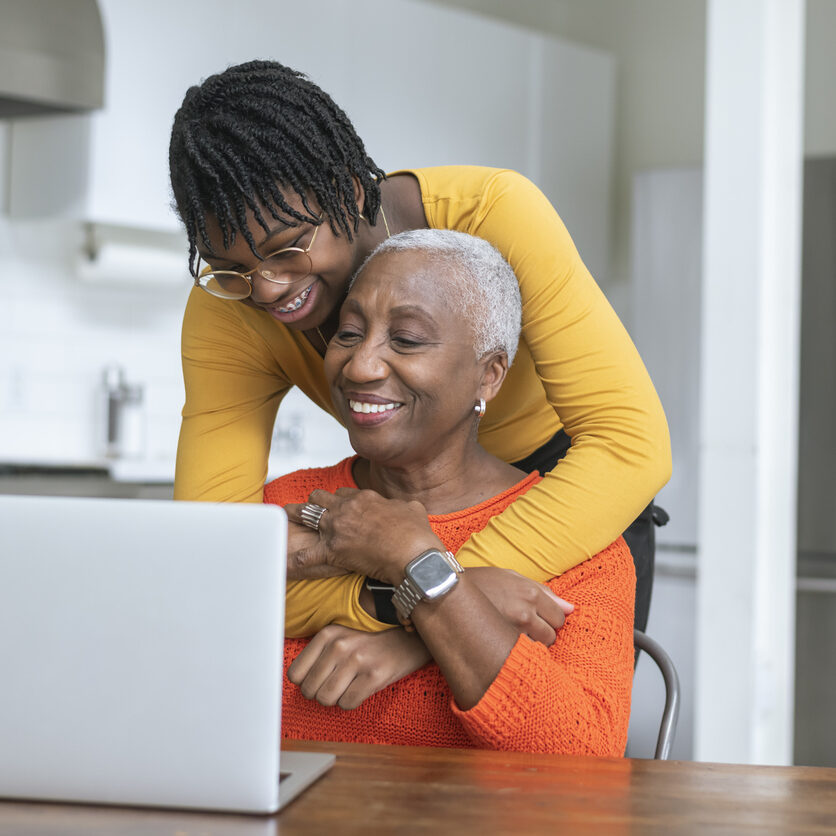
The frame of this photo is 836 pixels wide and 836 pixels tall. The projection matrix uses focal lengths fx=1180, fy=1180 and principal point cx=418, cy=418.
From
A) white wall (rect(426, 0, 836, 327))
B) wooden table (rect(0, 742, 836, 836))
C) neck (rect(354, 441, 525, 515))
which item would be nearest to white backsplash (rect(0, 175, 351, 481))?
white wall (rect(426, 0, 836, 327))

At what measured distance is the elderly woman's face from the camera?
1371 millimetres

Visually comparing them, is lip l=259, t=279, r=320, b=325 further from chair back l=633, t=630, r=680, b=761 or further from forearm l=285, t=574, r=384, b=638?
chair back l=633, t=630, r=680, b=761

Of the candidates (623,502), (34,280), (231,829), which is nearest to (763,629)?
(623,502)

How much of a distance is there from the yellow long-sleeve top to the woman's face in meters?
0.15

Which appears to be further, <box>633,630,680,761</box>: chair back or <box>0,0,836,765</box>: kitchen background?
<box>0,0,836,765</box>: kitchen background

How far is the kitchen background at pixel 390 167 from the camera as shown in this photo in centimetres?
361

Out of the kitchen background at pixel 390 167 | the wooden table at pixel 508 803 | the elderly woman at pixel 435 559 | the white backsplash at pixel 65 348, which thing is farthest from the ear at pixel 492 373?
the white backsplash at pixel 65 348

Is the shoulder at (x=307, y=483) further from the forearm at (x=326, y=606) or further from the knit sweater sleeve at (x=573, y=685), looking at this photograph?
the knit sweater sleeve at (x=573, y=685)

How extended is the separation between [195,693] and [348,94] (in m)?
3.61

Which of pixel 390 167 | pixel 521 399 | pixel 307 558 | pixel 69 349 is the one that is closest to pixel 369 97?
pixel 390 167

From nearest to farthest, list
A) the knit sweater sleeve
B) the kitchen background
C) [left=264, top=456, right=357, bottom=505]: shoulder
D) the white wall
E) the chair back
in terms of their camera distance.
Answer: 1. the knit sweater sleeve
2. the chair back
3. [left=264, top=456, right=357, bottom=505]: shoulder
4. the kitchen background
5. the white wall

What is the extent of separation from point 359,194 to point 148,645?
0.74 metres

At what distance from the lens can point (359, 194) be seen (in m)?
1.42

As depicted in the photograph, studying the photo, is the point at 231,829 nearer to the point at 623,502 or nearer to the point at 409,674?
the point at 409,674
